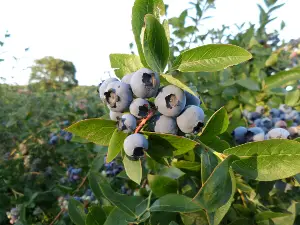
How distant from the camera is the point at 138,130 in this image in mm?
690

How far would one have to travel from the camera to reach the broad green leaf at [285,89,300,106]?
1.58 meters

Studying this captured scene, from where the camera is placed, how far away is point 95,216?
928mm

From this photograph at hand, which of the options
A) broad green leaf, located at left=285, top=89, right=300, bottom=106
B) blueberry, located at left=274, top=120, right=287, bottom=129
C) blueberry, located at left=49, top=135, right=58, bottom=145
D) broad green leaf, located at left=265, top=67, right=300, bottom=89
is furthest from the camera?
blueberry, located at left=49, top=135, right=58, bottom=145

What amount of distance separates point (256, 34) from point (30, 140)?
2027 mm

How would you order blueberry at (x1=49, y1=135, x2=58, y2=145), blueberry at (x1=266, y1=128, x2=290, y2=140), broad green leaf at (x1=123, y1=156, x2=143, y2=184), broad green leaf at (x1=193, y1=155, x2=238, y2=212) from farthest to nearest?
blueberry at (x1=49, y1=135, x2=58, y2=145)
blueberry at (x1=266, y1=128, x2=290, y2=140)
broad green leaf at (x1=123, y1=156, x2=143, y2=184)
broad green leaf at (x1=193, y1=155, x2=238, y2=212)

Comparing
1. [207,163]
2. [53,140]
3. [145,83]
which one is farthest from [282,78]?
[53,140]

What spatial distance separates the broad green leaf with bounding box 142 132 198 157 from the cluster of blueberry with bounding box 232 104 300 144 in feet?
1.24

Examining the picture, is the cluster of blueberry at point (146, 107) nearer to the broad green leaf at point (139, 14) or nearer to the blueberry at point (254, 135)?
the broad green leaf at point (139, 14)

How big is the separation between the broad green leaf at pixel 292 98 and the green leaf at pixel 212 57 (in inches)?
42.0

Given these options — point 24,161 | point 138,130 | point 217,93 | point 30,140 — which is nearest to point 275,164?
point 138,130

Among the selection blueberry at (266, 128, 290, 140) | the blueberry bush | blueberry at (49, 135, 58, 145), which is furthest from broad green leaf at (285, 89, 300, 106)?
blueberry at (49, 135, 58, 145)

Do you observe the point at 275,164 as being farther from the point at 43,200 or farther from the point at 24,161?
the point at 24,161

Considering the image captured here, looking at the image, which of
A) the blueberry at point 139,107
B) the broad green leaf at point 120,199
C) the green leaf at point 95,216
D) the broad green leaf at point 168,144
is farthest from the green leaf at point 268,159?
the green leaf at point 95,216

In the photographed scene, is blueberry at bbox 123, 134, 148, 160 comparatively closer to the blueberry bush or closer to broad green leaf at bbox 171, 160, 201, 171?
the blueberry bush
